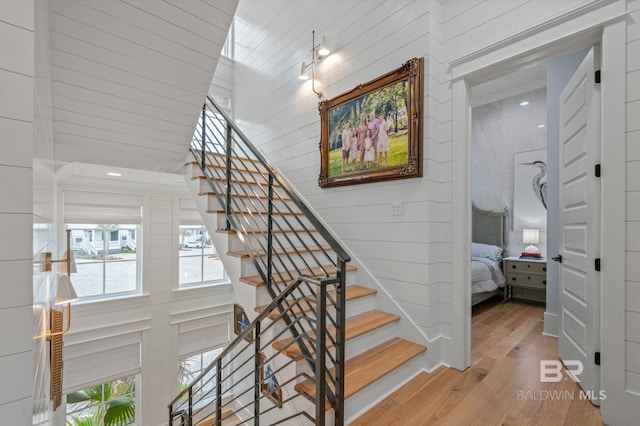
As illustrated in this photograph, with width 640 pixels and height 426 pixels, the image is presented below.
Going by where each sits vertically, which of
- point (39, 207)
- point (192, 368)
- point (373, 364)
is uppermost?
point (39, 207)

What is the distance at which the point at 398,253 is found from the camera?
247 cm

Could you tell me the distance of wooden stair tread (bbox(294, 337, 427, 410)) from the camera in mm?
1729

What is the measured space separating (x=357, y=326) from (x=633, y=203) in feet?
5.93

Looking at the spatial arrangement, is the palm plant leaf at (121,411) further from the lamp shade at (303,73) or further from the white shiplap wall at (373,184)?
the lamp shade at (303,73)

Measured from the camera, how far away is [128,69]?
2078 mm

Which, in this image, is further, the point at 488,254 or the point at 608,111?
the point at 488,254

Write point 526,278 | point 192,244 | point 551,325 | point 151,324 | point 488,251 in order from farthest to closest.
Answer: point 192,244 → point 151,324 → point 488,251 → point 526,278 → point 551,325

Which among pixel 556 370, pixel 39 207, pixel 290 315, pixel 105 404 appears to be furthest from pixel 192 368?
pixel 556 370

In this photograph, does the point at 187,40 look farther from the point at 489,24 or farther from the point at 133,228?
the point at 133,228

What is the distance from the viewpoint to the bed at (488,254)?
12.3ft

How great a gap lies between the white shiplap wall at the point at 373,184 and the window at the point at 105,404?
414 cm

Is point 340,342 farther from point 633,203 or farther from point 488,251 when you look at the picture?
point 488,251

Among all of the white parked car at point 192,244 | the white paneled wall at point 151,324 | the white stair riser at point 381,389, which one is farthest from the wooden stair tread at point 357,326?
the white parked car at point 192,244

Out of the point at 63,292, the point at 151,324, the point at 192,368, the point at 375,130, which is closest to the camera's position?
the point at 63,292
